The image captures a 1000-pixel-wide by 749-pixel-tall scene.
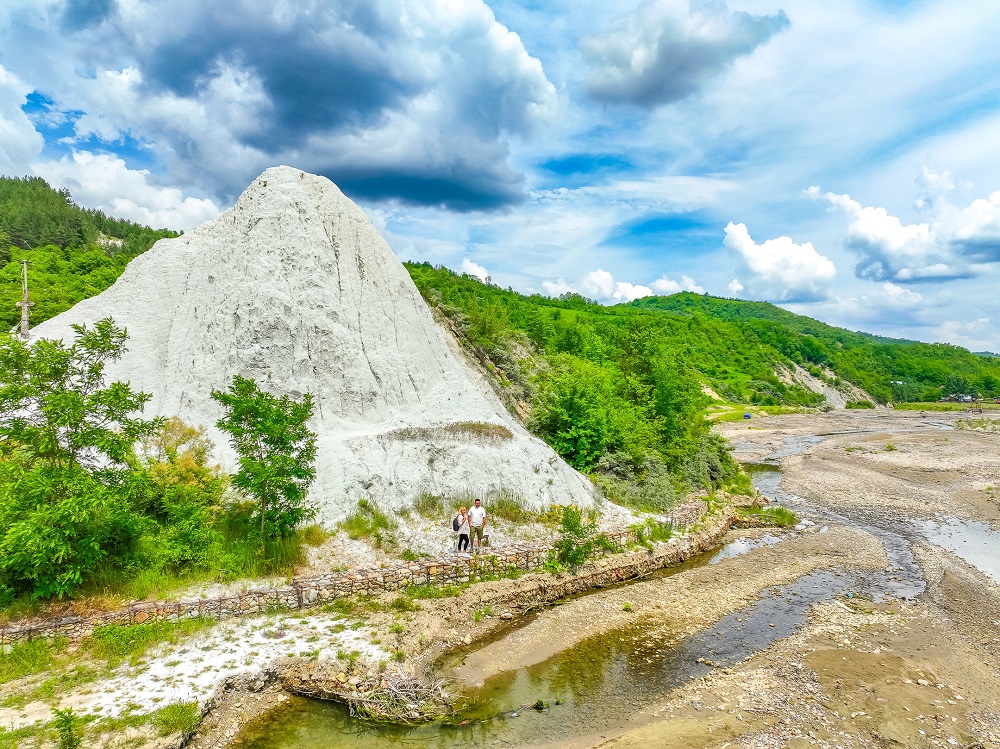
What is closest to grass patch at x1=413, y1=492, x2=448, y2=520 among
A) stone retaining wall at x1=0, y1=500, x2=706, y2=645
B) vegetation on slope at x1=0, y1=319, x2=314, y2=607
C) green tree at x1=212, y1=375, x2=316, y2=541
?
stone retaining wall at x1=0, y1=500, x2=706, y2=645

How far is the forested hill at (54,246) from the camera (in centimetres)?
4422

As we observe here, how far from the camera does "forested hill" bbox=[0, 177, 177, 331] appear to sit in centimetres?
4422

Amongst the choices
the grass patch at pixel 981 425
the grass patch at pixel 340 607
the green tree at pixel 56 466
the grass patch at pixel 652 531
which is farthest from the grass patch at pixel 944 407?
the green tree at pixel 56 466

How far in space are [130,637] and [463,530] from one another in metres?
10.4

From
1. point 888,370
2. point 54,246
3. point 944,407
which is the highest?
point 54,246

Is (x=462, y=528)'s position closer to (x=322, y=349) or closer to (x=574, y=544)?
(x=574, y=544)

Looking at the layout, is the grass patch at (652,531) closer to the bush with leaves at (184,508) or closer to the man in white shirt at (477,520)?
the man in white shirt at (477,520)

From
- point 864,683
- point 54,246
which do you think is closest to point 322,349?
point 864,683

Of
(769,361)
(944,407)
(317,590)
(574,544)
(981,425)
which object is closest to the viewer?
(317,590)

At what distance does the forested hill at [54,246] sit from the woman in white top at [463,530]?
40975mm

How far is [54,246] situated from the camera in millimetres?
72375

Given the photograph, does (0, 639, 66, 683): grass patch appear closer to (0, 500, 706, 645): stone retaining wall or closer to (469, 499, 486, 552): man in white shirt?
(0, 500, 706, 645): stone retaining wall

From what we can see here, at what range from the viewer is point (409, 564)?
1791 centimetres

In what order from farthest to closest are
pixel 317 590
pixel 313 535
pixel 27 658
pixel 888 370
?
pixel 888 370, pixel 313 535, pixel 317 590, pixel 27 658
